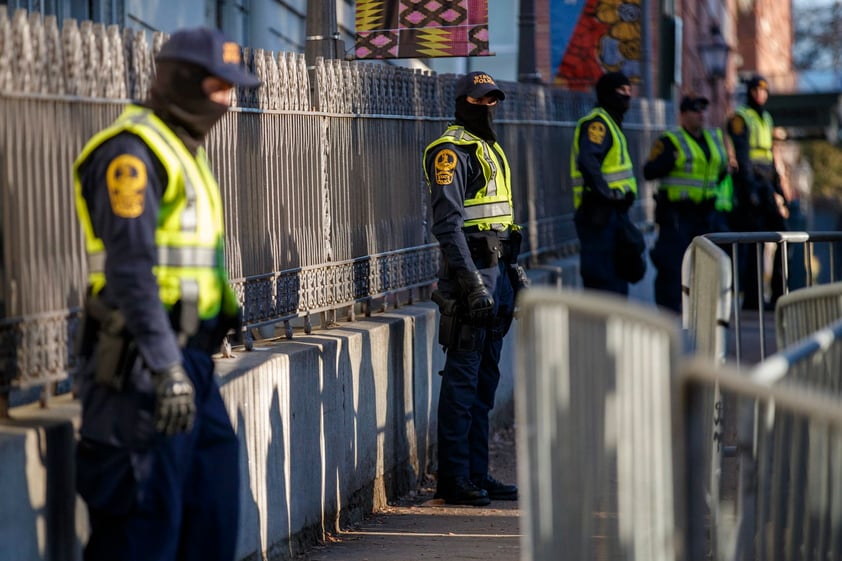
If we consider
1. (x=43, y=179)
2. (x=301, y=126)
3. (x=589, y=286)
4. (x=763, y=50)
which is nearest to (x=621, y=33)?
(x=589, y=286)

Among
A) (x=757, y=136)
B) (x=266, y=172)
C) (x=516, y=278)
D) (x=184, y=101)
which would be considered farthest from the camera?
(x=757, y=136)

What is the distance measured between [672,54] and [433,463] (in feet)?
49.4

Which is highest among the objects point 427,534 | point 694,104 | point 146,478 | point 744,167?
point 694,104

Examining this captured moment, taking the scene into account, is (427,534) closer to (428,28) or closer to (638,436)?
(428,28)

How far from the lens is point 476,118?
24.9 ft

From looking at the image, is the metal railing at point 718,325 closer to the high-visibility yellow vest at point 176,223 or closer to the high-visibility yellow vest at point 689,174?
the high-visibility yellow vest at point 176,223

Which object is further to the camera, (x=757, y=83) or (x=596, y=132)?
(x=757, y=83)

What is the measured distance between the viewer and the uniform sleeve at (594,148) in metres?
10.5

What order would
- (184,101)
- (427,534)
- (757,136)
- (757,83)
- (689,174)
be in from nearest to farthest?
1. (184,101)
2. (427,534)
3. (689,174)
4. (757,83)
5. (757,136)

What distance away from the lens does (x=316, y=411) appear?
22.2 ft

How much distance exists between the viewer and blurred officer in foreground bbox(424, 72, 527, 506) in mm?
7332

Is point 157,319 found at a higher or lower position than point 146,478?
higher

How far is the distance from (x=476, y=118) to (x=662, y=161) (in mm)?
5292

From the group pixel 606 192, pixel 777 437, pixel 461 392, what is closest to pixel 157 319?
pixel 777 437
